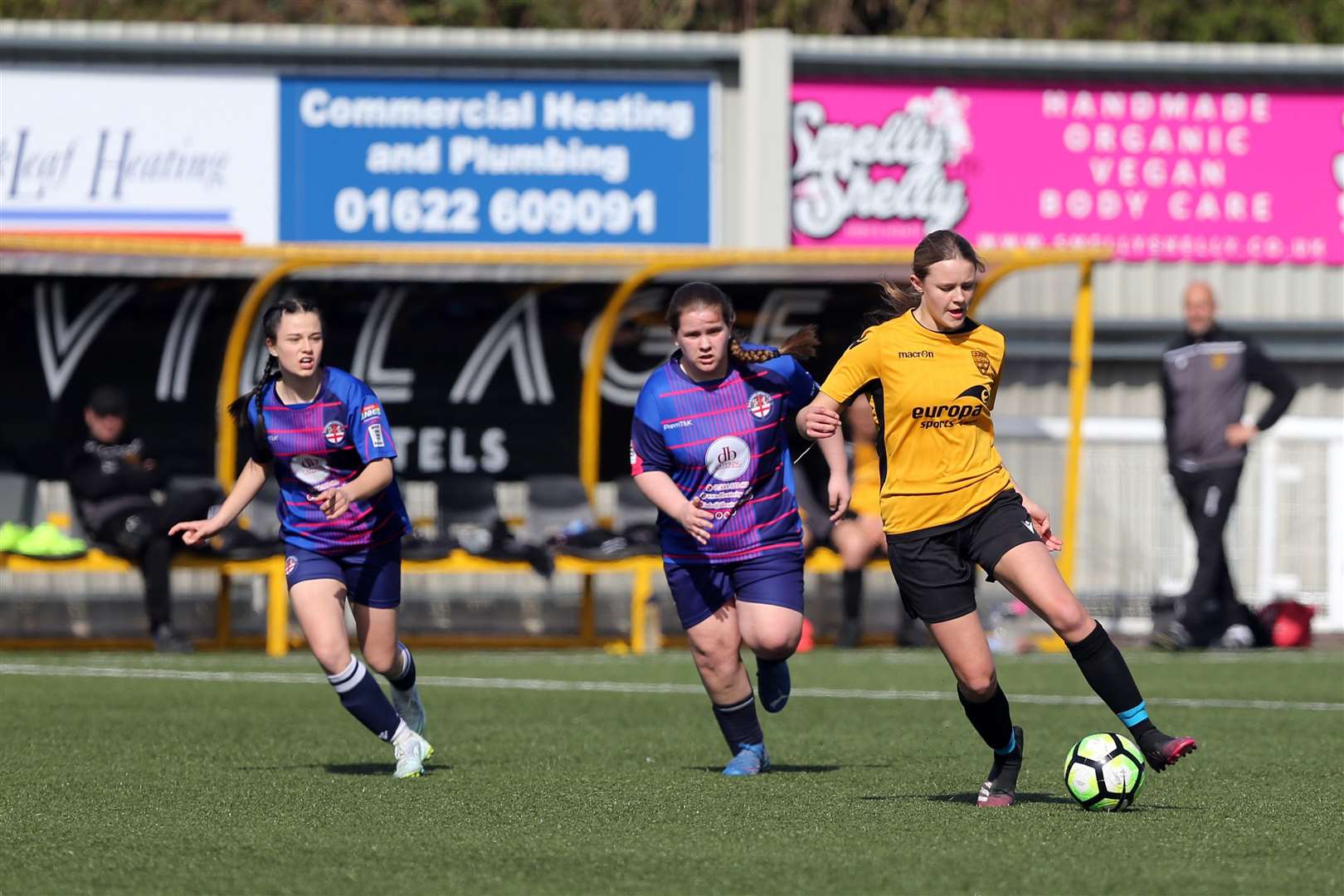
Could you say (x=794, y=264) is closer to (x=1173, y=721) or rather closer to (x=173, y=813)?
(x=1173, y=721)

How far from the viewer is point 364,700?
24.9 feet

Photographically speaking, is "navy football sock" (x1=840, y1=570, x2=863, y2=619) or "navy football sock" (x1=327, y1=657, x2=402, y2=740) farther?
"navy football sock" (x1=840, y1=570, x2=863, y2=619)

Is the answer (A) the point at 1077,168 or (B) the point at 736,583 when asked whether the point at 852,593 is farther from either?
(B) the point at 736,583

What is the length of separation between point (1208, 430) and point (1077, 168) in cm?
376

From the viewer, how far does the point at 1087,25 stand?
82.3ft

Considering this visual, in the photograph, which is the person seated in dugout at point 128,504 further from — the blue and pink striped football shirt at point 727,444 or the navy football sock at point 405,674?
the blue and pink striped football shirt at point 727,444

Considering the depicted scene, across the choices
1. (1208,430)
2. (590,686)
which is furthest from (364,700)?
(1208,430)

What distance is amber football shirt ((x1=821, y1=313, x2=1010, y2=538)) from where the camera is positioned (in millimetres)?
6496

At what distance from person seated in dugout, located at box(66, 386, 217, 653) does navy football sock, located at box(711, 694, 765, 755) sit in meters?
6.53

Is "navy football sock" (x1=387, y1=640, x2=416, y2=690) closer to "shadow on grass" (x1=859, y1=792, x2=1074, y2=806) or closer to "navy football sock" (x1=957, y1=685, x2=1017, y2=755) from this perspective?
"shadow on grass" (x1=859, y1=792, x2=1074, y2=806)

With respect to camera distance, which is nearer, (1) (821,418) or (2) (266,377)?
(1) (821,418)

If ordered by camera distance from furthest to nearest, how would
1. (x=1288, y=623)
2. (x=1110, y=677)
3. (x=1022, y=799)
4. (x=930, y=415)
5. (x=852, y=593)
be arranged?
(x=1288, y=623), (x=852, y=593), (x=1022, y=799), (x=930, y=415), (x=1110, y=677)

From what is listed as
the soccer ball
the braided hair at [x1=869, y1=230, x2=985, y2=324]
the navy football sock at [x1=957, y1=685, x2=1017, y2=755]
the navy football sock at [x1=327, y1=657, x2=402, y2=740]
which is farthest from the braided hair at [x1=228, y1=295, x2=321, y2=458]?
the soccer ball

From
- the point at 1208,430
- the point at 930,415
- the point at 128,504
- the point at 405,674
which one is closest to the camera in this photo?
the point at 930,415
